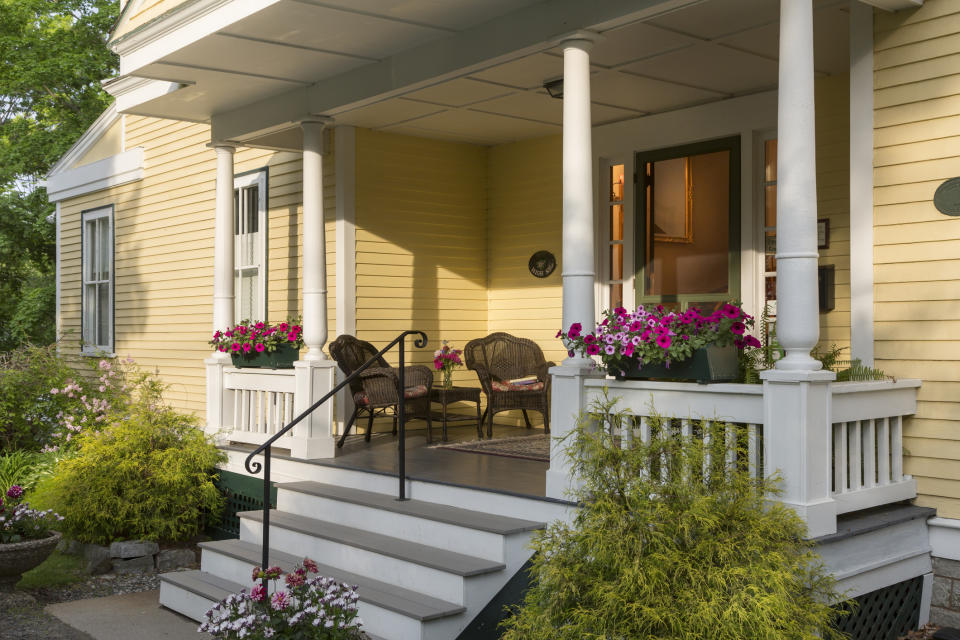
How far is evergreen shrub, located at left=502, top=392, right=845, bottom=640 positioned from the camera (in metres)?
3.17

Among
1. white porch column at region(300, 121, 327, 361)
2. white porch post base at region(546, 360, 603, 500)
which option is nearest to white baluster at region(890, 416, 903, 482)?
white porch post base at region(546, 360, 603, 500)

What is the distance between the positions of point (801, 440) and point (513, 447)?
3124mm

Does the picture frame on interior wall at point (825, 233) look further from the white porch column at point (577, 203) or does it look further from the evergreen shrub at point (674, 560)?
the evergreen shrub at point (674, 560)

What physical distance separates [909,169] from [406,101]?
3.72 m

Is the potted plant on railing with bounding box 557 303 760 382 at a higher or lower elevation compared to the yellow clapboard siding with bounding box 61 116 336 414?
lower

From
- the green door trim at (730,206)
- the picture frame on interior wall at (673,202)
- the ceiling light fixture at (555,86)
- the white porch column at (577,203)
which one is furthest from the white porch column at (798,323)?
the picture frame on interior wall at (673,202)

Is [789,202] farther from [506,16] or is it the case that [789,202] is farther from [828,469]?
[506,16]

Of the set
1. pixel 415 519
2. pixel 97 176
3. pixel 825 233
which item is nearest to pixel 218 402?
pixel 415 519

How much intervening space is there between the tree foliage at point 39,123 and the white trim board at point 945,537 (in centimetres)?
1611

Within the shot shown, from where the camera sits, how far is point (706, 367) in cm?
410

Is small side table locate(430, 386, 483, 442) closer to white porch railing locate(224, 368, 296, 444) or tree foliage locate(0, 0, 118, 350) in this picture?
white porch railing locate(224, 368, 296, 444)

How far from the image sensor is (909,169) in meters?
4.49

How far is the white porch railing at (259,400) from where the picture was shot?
266 inches

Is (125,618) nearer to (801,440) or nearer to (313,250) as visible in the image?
(313,250)
